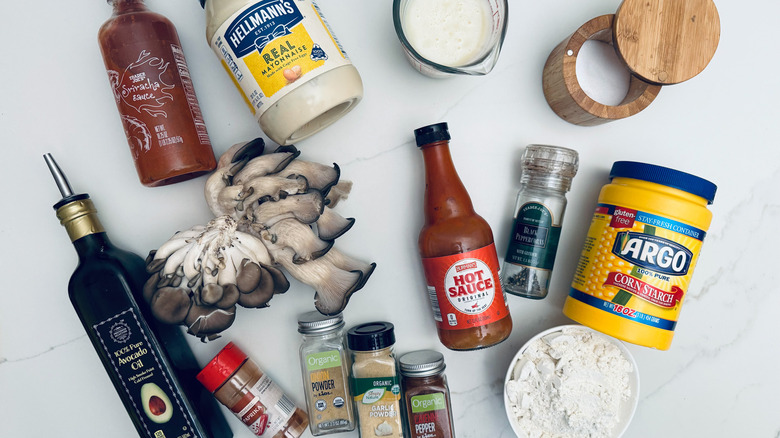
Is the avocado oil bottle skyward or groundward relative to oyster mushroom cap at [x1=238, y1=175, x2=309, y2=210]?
groundward

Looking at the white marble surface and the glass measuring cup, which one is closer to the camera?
the glass measuring cup

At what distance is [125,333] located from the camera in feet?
2.64

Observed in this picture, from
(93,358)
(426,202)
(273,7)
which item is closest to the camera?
(273,7)

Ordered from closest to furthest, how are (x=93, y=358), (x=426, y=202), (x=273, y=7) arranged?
(x=273, y=7) < (x=426, y=202) < (x=93, y=358)

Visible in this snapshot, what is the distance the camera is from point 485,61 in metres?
0.78

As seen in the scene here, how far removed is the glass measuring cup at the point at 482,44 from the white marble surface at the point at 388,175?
0.42ft

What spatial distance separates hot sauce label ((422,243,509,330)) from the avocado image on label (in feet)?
1.83

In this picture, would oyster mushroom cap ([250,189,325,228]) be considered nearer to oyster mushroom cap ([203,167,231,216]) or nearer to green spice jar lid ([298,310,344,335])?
oyster mushroom cap ([203,167,231,216])

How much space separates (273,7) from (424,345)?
74 cm

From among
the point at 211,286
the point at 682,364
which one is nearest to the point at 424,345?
the point at 211,286

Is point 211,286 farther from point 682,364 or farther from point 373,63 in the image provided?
point 682,364

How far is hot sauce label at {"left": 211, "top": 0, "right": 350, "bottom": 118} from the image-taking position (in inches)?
29.0

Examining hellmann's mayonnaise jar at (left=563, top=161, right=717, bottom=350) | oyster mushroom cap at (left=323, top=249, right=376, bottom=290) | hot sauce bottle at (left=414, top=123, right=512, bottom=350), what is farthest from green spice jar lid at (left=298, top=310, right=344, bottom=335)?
hellmann's mayonnaise jar at (left=563, top=161, right=717, bottom=350)

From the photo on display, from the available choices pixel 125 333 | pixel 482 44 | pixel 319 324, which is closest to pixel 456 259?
pixel 319 324
